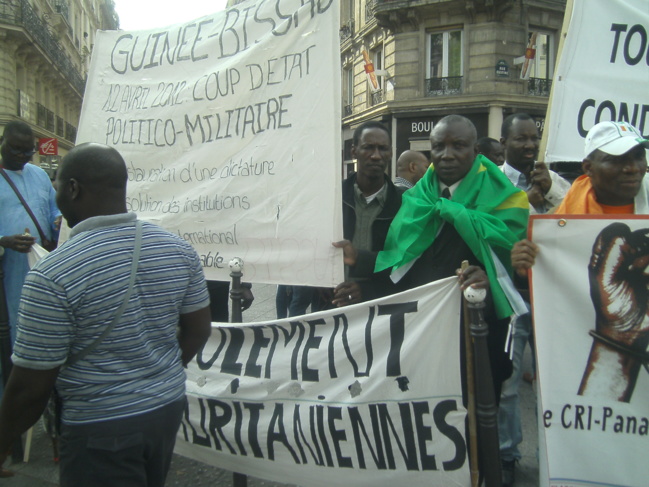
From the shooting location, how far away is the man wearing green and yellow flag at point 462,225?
232 cm

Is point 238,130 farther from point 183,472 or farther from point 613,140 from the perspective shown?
point 183,472

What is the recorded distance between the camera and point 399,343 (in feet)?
7.75

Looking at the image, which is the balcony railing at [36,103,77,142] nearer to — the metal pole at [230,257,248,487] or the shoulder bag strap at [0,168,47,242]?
the shoulder bag strap at [0,168,47,242]

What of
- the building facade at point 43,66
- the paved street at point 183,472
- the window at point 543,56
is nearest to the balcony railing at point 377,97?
the window at point 543,56

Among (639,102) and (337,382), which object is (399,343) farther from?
(639,102)

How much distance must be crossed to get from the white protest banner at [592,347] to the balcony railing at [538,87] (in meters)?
17.9

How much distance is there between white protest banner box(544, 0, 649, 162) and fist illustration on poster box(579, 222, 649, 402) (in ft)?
3.28

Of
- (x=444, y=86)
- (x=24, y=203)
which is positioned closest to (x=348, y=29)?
(x=444, y=86)

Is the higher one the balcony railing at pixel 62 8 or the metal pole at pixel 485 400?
the balcony railing at pixel 62 8

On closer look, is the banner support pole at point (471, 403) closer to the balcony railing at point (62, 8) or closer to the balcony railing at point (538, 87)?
the balcony railing at point (538, 87)

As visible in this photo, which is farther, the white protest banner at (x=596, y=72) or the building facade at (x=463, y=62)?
the building facade at (x=463, y=62)

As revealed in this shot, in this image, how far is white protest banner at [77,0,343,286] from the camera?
2.68m

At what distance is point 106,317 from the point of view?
5.37ft

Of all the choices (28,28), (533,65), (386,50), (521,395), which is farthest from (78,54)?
(521,395)
